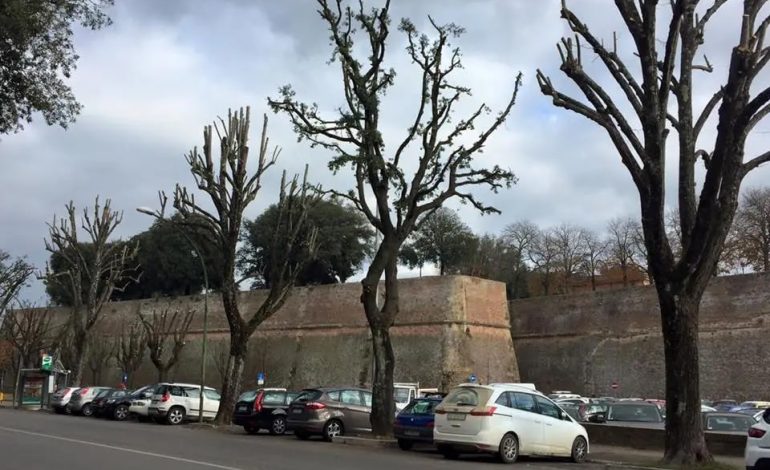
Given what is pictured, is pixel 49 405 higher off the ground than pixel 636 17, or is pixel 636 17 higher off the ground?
pixel 636 17

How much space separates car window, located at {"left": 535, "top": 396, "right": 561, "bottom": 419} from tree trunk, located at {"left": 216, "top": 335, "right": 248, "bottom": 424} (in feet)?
46.2

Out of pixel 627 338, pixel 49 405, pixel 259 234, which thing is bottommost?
pixel 49 405

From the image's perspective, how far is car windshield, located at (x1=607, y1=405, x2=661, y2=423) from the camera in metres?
21.4

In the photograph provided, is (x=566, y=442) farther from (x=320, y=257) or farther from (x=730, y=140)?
(x=320, y=257)

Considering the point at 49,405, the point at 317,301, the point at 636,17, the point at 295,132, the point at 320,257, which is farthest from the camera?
the point at 320,257

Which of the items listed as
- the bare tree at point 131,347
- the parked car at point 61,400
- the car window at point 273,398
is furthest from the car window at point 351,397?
the bare tree at point 131,347

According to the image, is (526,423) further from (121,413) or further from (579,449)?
(121,413)

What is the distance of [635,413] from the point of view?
71.2 ft

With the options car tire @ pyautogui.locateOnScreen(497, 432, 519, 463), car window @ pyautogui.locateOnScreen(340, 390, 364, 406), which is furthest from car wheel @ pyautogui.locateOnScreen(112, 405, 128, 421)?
car tire @ pyautogui.locateOnScreen(497, 432, 519, 463)

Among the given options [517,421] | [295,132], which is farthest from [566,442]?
[295,132]

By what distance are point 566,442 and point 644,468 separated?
2227 millimetres

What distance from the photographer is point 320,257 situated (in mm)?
69625

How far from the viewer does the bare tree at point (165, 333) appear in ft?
159

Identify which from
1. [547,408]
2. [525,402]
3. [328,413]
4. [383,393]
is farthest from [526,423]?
[328,413]
